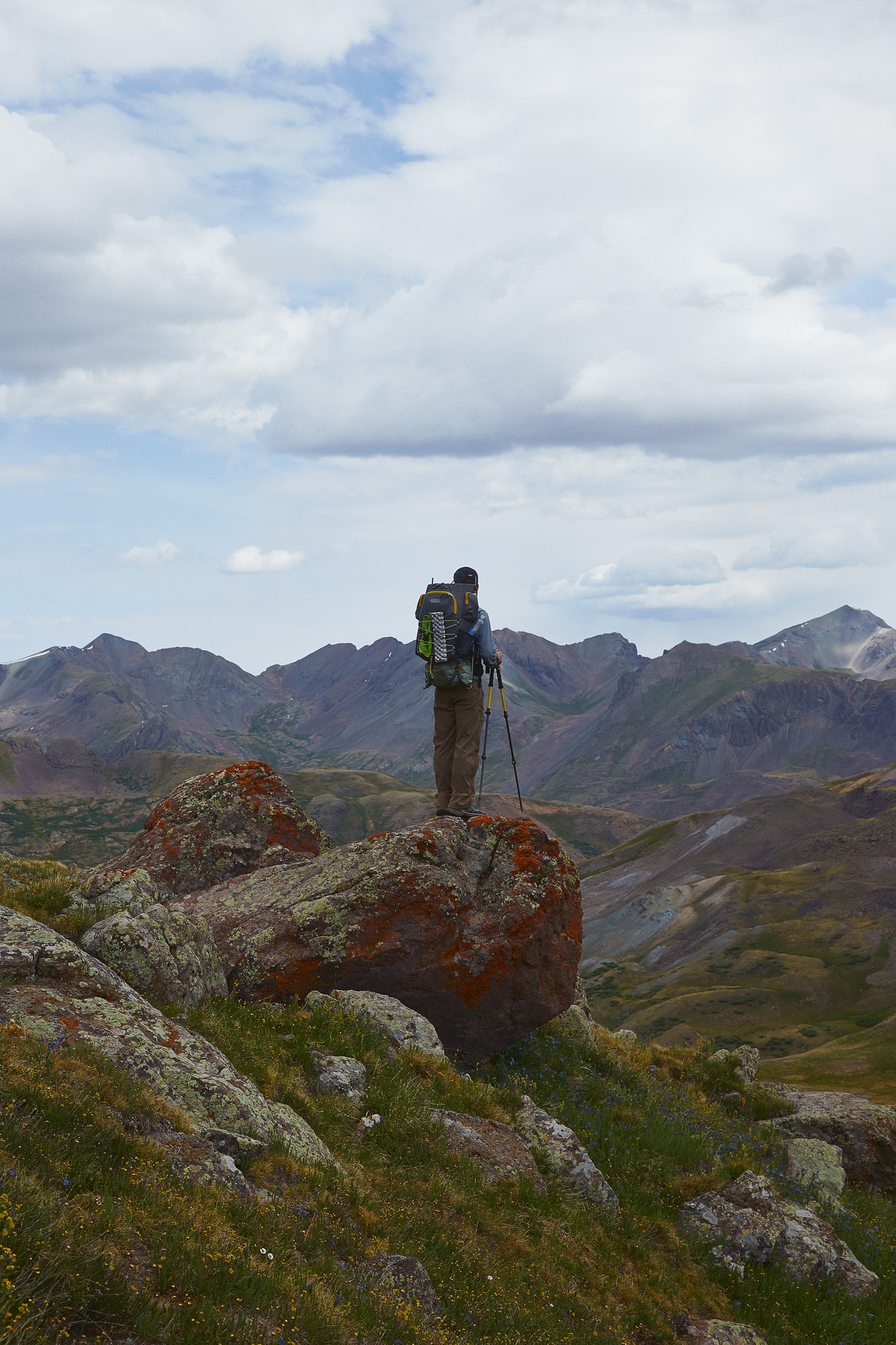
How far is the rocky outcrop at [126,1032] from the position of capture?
31.9 ft

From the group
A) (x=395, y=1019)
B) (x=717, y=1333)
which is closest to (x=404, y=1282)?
(x=717, y=1333)

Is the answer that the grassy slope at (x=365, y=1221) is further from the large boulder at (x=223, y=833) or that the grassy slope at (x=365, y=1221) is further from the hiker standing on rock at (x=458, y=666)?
the hiker standing on rock at (x=458, y=666)

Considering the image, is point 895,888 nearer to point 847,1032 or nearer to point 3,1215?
point 847,1032

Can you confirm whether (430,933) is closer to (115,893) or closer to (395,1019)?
(395,1019)

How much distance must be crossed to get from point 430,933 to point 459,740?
18.1ft

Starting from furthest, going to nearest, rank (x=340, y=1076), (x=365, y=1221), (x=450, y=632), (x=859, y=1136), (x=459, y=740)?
(x=459, y=740), (x=450, y=632), (x=859, y=1136), (x=340, y=1076), (x=365, y=1221)

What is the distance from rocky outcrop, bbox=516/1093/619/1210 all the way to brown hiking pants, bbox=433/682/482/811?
8271 mm

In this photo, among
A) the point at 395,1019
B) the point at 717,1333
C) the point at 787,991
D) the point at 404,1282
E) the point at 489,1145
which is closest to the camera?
the point at 404,1282

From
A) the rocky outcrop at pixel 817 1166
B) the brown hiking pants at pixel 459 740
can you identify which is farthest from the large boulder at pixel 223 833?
the rocky outcrop at pixel 817 1166

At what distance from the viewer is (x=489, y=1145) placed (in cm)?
1278

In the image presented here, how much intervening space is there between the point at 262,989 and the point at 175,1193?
28.8 ft

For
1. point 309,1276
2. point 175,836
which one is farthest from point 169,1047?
point 175,836

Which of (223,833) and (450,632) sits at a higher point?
(450,632)

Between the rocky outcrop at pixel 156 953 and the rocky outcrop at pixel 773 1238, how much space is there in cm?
874
